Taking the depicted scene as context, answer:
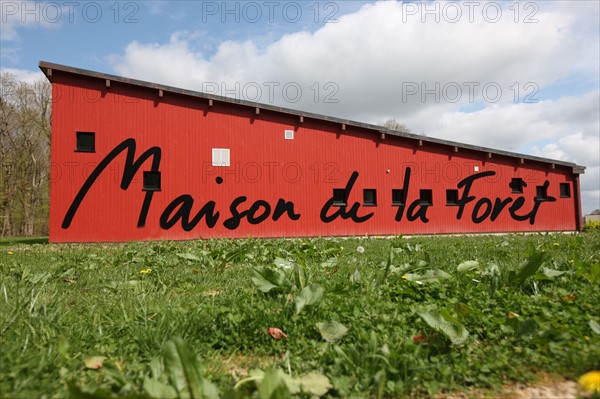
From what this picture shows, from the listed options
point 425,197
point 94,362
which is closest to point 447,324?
point 94,362

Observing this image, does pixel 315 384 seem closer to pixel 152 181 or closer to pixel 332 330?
pixel 332 330

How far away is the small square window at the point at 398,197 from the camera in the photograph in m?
17.8

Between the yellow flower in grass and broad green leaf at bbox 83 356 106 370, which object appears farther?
broad green leaf at bbox 83 356 106 370

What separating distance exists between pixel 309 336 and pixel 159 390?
90 cm

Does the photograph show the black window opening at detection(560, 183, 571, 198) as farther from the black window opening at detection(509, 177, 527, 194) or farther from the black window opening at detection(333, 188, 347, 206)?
the black window opening at detection(333, 188, 347, 206)

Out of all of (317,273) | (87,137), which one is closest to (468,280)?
(317,273)

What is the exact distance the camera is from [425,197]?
1836 cm

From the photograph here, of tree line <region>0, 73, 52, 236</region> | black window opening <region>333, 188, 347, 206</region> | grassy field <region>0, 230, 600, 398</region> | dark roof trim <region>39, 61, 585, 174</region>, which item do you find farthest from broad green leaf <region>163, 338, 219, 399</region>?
tree line <region>0, 73, 52, 236</region>

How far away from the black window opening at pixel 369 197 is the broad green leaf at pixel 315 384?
52.1 ft

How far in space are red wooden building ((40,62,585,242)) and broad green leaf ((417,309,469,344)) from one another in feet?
44.3

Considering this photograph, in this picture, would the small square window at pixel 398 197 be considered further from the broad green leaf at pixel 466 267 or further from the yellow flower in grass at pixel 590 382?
the yellow flower in grass at pixel 590 382

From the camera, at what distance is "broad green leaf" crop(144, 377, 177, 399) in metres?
1.31

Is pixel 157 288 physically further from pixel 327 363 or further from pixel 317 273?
pixel 327 363

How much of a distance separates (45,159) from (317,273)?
3382 centimetres
